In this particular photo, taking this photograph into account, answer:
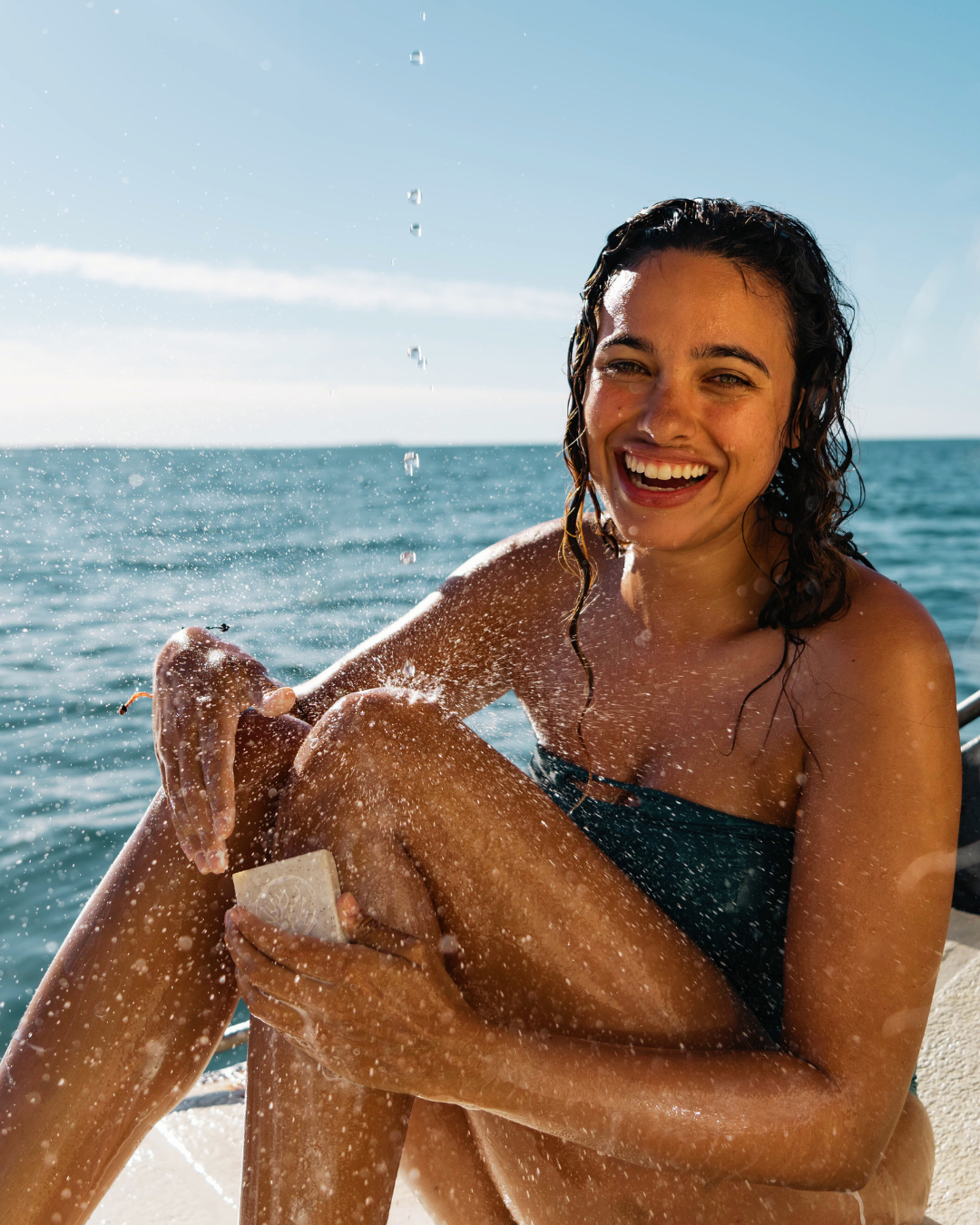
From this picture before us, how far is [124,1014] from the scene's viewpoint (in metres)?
1.40

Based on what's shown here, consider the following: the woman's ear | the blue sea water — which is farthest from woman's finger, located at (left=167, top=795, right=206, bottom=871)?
the blue sea water

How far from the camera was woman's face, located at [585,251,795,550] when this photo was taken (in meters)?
1.49

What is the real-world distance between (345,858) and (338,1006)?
0.19m

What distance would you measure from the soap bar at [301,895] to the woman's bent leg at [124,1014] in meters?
0.21

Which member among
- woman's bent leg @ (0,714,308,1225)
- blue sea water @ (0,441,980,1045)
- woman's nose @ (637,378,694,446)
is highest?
woman's nose @ (637,378,694,446)

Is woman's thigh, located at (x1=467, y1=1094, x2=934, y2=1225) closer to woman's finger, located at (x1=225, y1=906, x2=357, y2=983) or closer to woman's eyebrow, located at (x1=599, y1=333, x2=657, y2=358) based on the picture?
woman's finger, located at (x1=225, y1=906, x2=357, y2=983)

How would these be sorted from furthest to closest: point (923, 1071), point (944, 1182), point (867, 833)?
1. point (923, 1071)
2. point (944, 1182)
3. point (867, 833)

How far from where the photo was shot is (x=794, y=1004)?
4.21 ft

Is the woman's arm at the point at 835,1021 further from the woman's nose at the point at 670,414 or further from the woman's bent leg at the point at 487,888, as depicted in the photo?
the woman's nose at the point at 670,414

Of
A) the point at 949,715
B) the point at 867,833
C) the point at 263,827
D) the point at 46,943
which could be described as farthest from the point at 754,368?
the point at 46,943

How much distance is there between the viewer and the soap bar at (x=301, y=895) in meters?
1.22

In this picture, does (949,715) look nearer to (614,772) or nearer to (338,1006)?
(614,772)

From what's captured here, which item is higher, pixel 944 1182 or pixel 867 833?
pixel 867 833

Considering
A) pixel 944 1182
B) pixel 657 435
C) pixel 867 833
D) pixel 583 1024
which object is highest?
pixel 657 435
